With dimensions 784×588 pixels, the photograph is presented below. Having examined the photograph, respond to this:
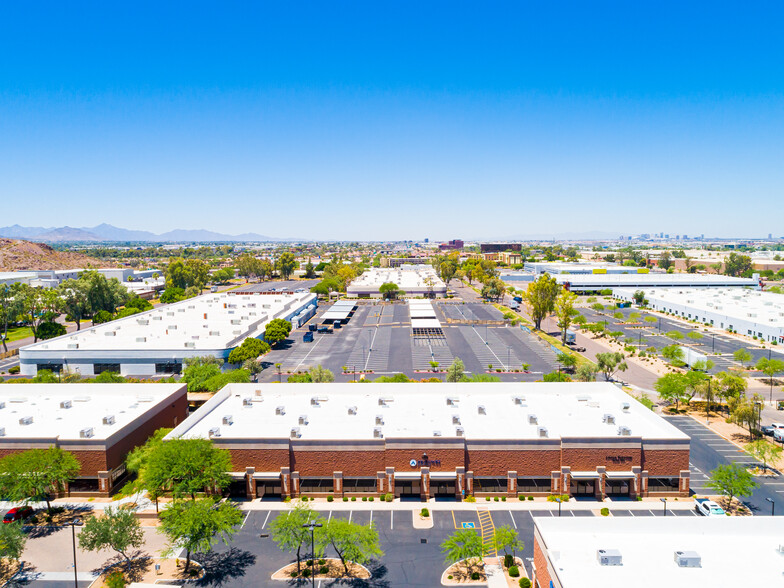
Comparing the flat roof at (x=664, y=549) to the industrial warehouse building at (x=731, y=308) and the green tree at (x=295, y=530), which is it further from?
the industrial warehouse building at (x=731, y=308)

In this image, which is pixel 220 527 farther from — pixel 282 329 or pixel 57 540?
pixel 282 329

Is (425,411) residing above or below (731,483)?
above

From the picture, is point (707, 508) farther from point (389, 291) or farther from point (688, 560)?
point (389, 291)

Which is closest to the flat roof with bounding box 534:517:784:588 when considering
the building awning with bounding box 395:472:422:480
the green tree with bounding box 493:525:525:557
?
the green tree with bounding box 493:525:525:557

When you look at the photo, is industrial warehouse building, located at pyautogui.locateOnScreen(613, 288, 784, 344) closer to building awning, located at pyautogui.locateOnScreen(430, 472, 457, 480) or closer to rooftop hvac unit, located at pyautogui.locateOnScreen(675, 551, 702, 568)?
building awning, located at pyautogui.locateOnScreen(430, 472, 457, 480)

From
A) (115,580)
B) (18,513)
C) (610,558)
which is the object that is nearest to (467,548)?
(610,558)

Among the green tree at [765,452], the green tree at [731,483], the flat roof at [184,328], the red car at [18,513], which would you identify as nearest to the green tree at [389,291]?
the flat roof at [184,328]
